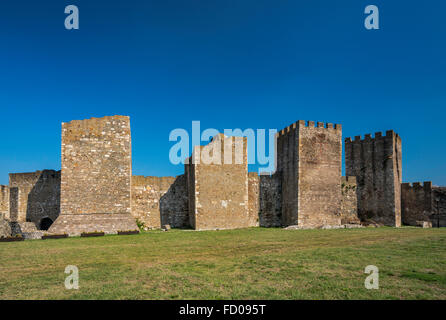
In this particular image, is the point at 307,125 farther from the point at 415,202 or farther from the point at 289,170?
the point at 415,202

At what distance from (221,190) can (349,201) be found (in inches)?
545

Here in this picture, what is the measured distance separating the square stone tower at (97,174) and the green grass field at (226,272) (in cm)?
620

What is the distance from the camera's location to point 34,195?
23.8 m

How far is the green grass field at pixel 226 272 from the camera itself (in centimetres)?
631

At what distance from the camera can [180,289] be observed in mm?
6645

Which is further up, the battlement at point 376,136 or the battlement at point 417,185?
the battlement at point 376,136

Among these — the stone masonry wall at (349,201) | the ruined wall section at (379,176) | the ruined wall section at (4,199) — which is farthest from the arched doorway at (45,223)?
the ruined wall section at (379,176)

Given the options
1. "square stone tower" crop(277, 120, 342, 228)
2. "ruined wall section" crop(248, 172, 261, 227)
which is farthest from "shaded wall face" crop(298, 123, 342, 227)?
"ruined wall section" crop(248, 172, 261, 227)

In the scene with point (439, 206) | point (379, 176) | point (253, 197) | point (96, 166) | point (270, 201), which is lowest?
point (439, 206)

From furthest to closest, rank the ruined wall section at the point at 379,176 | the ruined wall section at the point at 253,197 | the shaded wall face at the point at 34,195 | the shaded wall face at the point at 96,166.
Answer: the ruined wall section at the point at 379,176
the ruined wall section at the point at 253,197
the shaded wall face at the point at 34,195
the shaded wall face at the point at 96,166

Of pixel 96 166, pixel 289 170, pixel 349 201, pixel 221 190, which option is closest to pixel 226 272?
pixel 221 190

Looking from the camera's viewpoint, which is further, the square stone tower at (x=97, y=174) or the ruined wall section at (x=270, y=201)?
the ruined wall section at (x=270, y=201)

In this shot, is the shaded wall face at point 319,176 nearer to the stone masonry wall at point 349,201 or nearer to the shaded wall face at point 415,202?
the stone masonry wall at point 349,201
